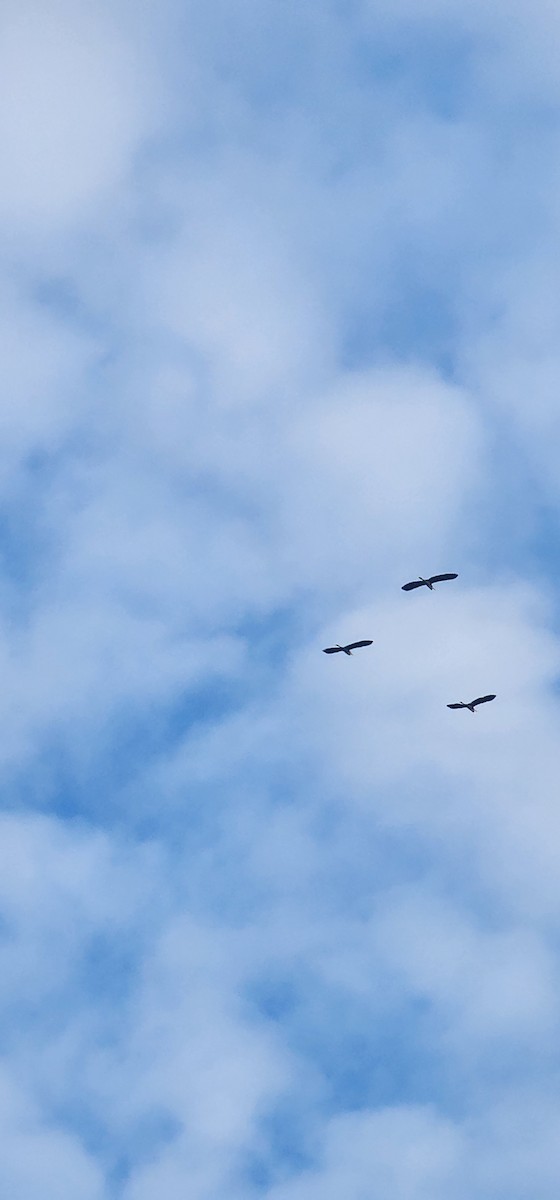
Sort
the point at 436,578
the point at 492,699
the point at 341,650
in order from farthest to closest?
the point at 492,699
the point at 341,650
the point at 436,578

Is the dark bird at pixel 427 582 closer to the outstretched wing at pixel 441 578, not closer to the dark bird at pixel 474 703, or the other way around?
the outstretched wing at pixel 441 578

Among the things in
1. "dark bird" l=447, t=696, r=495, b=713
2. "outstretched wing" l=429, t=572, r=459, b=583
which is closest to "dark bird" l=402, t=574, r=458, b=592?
"outstretched wing" l=429, t=572, r=459, b=583

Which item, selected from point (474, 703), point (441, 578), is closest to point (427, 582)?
point (441, 578)

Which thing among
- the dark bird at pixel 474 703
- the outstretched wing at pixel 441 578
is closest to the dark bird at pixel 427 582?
the outstretched wing at pixel 441 578

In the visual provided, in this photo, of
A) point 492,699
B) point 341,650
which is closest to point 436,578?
point 341,650

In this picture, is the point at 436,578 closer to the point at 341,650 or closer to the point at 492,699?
the point at 341,650

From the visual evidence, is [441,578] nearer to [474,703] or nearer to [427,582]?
[427,582]

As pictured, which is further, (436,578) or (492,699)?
(492,699)

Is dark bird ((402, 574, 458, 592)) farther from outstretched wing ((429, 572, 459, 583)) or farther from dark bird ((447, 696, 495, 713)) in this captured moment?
dark bird ((447, 696, 495, 713))

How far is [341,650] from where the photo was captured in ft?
336

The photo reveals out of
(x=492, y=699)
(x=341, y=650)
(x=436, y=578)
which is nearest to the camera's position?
(x=436, y=578)

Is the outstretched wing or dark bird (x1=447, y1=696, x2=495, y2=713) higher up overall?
→ the outstretched wing

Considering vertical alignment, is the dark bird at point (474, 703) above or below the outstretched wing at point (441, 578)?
below

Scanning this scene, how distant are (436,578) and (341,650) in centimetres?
2645
